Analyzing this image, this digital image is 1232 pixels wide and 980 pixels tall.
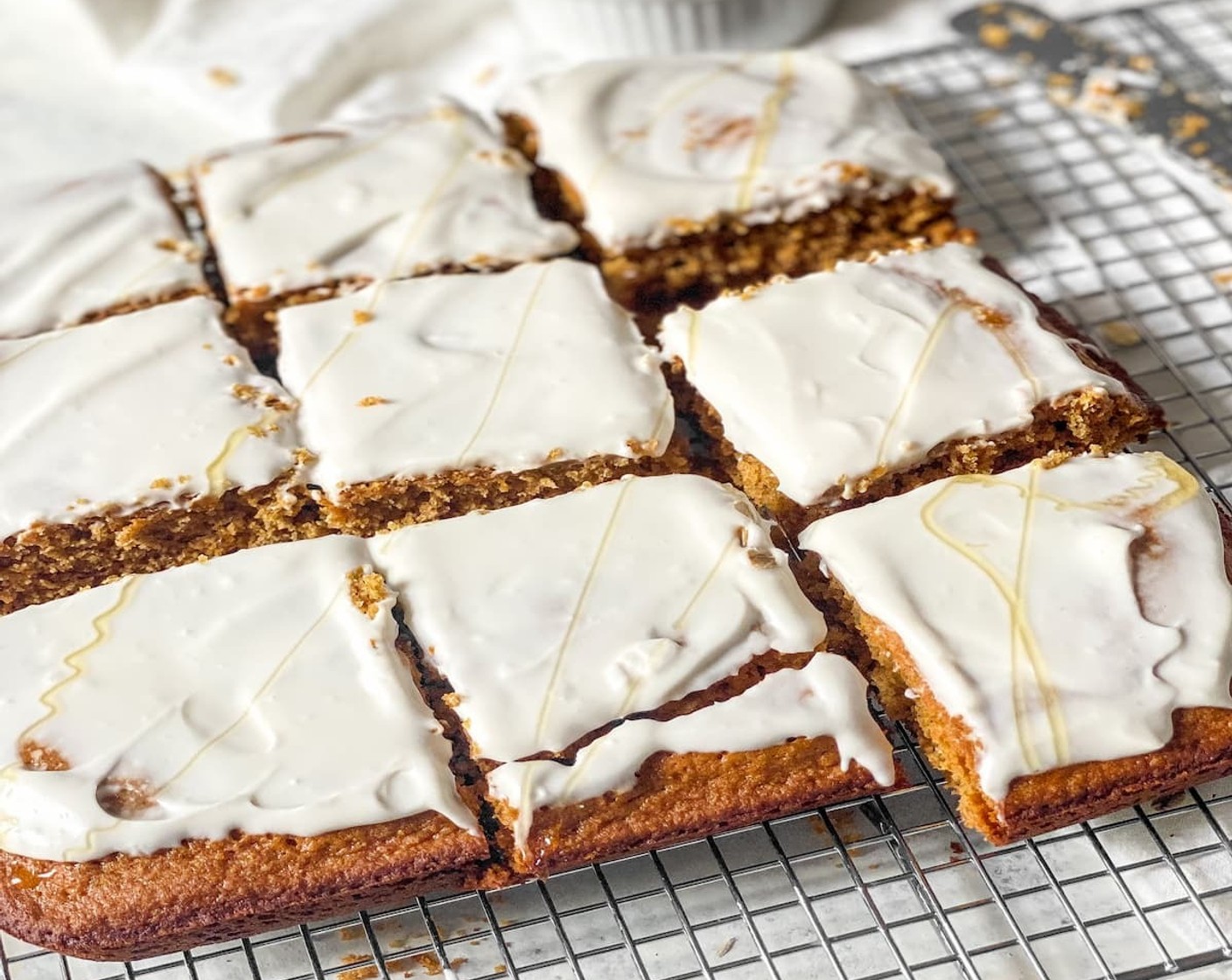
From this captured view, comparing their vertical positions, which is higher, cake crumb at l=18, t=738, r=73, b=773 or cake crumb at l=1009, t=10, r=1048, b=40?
cake crumb at l=1009, t=10, r=1048, b=40

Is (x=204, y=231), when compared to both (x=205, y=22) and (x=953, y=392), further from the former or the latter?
(x=953, y=392)

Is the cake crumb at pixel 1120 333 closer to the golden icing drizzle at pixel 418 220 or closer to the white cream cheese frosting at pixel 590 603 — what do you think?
the white cream cheese frosting at pixel 590 603

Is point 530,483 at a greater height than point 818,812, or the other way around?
point 530,483

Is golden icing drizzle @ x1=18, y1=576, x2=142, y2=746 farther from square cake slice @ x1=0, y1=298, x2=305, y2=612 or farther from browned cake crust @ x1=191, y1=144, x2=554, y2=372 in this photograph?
browned cake crust @ x1=191, y1=144, x2=554, y2=372

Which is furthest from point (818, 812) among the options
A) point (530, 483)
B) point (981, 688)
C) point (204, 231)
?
point (204, 231)

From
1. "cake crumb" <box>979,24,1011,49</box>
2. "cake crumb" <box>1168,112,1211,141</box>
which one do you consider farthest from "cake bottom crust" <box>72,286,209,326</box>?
"cake crumb" <box>1168,112,1211,141</box>

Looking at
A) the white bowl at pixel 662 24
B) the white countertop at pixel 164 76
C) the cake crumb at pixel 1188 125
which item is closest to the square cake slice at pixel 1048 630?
the cake crumb at pixel 1188 125
